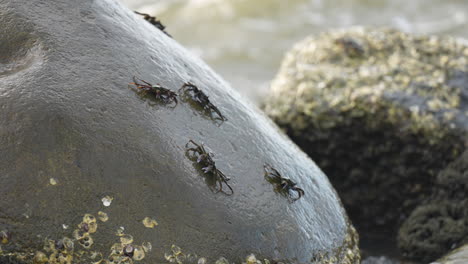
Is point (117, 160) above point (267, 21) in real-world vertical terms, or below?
below

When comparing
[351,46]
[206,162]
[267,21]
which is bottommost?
[206,162]

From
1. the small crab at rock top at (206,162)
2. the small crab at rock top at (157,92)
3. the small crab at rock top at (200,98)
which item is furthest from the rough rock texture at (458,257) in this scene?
the small crab at rock top at (157,92)

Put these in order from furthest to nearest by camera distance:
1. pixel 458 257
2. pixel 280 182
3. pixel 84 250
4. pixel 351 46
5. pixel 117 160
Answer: pixel 351 46, pixel 458 257, pixel 280 182, pixel 117 160, pixel 84 250

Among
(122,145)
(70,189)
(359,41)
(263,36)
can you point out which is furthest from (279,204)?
(263,36)

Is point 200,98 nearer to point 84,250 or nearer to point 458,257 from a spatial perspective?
point 84,250

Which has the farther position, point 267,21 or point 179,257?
point 267,21

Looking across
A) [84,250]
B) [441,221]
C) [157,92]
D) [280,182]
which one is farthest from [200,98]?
[441,221]

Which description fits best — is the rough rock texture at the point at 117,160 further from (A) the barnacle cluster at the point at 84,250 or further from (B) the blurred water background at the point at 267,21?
(B) the blurred water background at the point at 267,21
